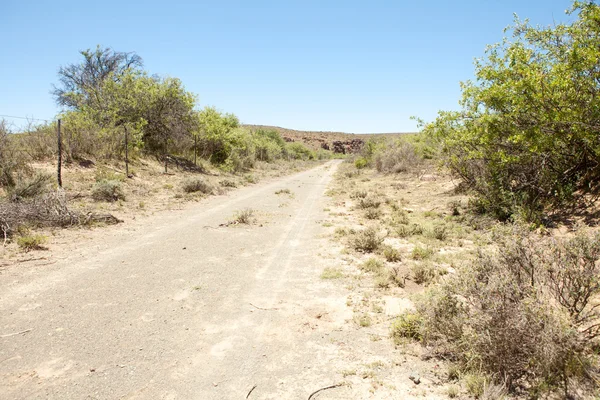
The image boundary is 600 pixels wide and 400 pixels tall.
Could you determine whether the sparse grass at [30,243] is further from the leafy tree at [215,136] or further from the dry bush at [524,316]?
the leafy tree at [215,136]

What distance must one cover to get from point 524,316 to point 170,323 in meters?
3.58

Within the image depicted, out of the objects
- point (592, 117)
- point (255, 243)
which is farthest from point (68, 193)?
point (592, 117)

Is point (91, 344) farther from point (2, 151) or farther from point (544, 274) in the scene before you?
point (2, 151)

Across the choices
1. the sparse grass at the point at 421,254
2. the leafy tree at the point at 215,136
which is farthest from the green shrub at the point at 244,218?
the leafy tree at the point at 215,136

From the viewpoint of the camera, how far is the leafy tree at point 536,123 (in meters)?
7.07

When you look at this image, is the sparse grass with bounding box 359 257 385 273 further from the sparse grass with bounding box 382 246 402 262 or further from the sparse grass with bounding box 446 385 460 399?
the sparse grass with bounding box 446 385 460 399

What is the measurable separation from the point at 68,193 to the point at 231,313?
9.75m

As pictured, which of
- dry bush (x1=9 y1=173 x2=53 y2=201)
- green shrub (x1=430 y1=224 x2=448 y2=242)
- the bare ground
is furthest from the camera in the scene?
dry bush (x1=9 y1=173 x2=53 y2=201)

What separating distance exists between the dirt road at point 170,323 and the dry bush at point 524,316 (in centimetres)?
121

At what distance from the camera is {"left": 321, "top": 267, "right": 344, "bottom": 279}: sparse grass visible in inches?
225

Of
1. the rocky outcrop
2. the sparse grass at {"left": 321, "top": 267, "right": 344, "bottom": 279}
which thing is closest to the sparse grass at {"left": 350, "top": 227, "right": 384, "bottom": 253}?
the sparse grass at {"left": 321, "top": 267, "right": 344, "bottom": 279}

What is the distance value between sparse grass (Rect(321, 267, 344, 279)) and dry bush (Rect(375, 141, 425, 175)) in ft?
61.6

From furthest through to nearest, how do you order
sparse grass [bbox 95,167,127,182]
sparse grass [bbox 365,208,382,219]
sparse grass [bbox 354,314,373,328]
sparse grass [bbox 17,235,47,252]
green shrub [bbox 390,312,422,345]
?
sparse grass [bbox 95,167,127,182] < sparse grass [bbox 365,208,382,219] < sparse grass [bbox 17,235,47,252] < sparse grass [bbox 354,314,373,328] < green shrub [bbox 390,312,422,345]

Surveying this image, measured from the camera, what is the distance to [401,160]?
2645cm
